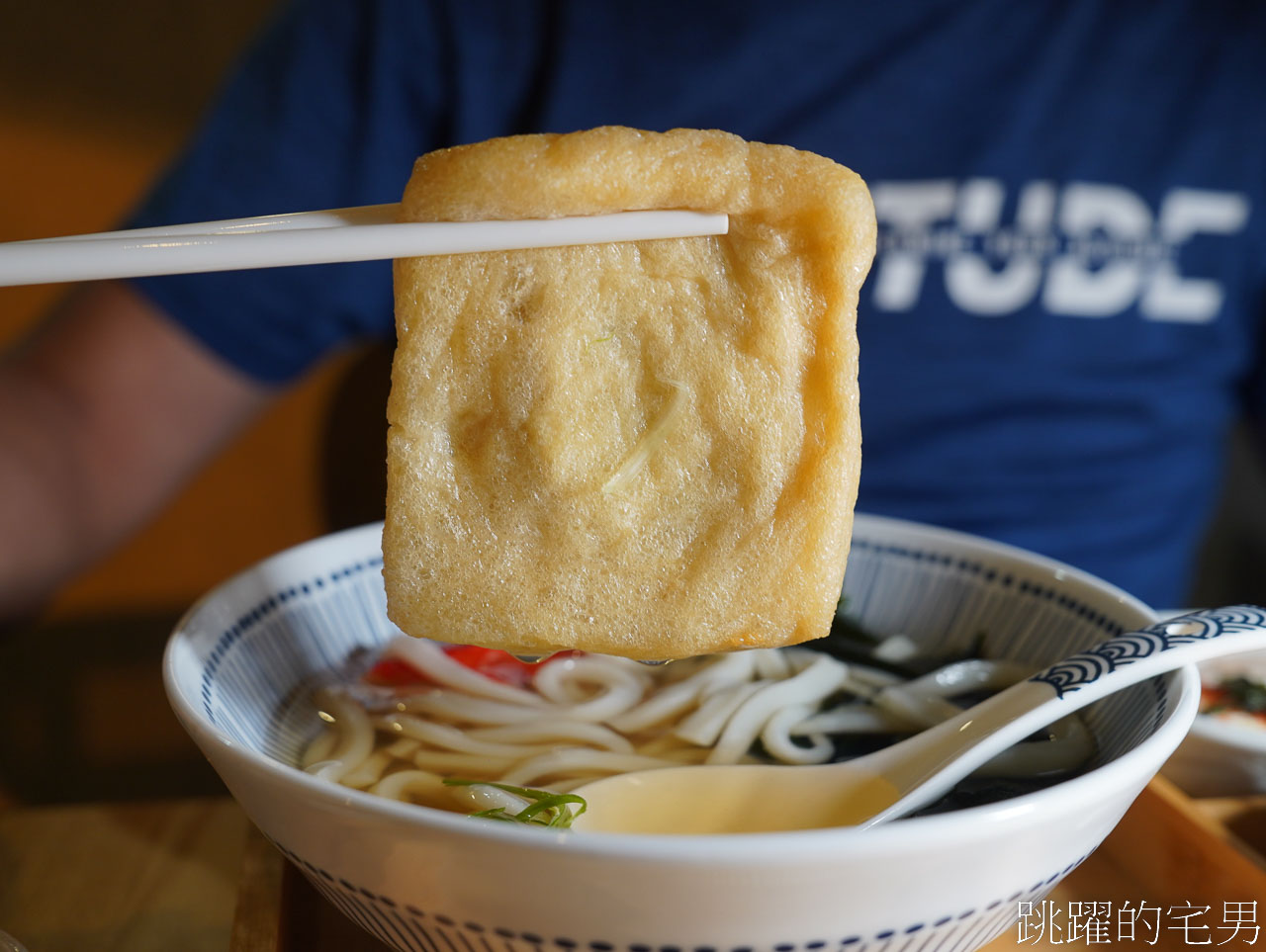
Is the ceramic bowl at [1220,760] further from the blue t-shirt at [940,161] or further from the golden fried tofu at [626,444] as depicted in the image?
the blue t-shirt at [940,161]

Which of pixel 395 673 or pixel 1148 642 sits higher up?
pixel 1148 642

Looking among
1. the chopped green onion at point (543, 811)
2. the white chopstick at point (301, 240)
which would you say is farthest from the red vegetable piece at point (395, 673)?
the white chopstick at point (301, 240)

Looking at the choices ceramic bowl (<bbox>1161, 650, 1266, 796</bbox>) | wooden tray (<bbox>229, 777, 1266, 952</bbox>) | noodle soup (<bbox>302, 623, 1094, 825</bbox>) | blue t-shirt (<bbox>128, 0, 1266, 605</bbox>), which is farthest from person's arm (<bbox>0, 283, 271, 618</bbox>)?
ceramic bowl (<bbox>1161, 650, 1266, 796</bbox>)

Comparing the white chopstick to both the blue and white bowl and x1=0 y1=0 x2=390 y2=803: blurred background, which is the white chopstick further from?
x1=0 y1=0 x2=390 y2=803: blurred background

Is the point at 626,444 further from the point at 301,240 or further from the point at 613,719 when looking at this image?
the point at 613,719

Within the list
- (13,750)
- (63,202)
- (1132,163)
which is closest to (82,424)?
(63,202)

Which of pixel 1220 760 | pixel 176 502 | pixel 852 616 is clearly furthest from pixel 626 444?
pixel 176 502

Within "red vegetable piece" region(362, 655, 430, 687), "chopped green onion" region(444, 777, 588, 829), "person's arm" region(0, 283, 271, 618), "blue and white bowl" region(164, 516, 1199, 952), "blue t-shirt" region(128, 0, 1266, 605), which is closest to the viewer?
"blue and white bowl" region(164, 516, 1199, 952)
